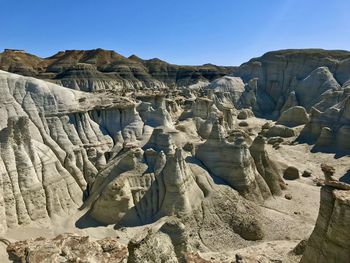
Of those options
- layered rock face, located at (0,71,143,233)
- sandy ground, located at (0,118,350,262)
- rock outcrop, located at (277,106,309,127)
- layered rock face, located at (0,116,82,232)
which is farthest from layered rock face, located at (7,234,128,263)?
rock outcrop, located at (277,106,309,127)

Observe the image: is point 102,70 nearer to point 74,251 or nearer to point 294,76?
point 294,76

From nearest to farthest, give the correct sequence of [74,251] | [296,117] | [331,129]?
[74,251] → [331,129] → [296,117]

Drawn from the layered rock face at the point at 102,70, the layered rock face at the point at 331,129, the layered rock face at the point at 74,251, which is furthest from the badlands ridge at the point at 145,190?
the layered rock face at the point at 102,70

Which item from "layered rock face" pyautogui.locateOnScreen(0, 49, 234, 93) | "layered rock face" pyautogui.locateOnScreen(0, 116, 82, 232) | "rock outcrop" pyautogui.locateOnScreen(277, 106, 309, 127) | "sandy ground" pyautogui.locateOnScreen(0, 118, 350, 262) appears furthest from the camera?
"layered rock face" pyautogui.locateOnScreen(0, 49, 234, 93)

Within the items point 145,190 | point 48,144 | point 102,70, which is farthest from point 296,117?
point 102,70

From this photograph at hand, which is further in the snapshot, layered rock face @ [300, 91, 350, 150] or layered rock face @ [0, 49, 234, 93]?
layered rock face @ [0, 49, 234, 93]

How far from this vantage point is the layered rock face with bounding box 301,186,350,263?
10.0 metres

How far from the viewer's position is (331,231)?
10359 millimetres

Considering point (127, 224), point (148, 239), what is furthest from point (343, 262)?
point (127, 224)

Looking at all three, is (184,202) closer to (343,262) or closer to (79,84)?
(343,262)

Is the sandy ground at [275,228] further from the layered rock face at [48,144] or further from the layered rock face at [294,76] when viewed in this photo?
the layered rock face at [294,76]

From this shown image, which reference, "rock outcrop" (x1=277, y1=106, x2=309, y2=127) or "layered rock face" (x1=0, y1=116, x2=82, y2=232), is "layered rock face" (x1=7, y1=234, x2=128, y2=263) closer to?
"layered rock face" (x1=0, y1=116, x2=82, y2=232)

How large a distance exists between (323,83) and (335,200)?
50.0m

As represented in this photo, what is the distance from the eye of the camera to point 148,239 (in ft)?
31.0
